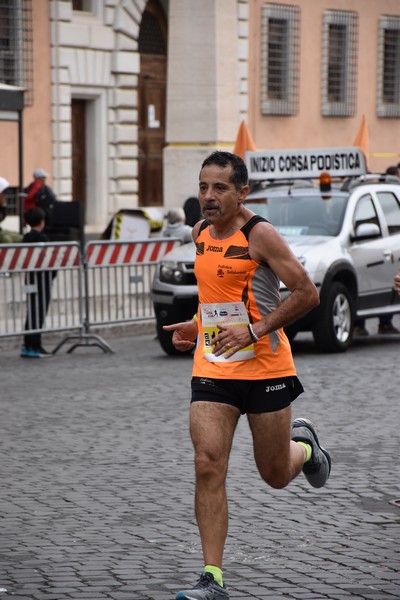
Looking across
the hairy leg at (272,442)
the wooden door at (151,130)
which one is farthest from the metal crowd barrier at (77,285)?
the wooden door at (151,130)

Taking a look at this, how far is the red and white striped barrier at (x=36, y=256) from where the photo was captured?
654 inches

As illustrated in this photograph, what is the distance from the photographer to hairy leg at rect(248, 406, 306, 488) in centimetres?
644

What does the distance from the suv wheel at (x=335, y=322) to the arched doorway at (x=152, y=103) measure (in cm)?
2025

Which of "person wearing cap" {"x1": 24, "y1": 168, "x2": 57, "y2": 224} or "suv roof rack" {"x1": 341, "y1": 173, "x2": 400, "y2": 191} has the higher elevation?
"suv roof rack" {"x1": 341, "y1": 173, "x2": 400, "y2": 191}

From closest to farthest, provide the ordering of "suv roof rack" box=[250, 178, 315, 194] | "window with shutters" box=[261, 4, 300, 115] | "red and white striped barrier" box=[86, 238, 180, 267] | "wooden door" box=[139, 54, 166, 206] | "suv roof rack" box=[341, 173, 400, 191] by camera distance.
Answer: "suv roof rack" box=[341, 173, 400, 191], "suv roof rack" box=[250, 178, 315, 194], "red and white striped barrier" box=[86, 238, 180, 267], "wooden door" box=[139, 54, 166, 206], "window with shutters" box=[261, 4, 300, 115]

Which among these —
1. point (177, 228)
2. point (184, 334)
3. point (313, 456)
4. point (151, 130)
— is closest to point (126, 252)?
point (177, 228)

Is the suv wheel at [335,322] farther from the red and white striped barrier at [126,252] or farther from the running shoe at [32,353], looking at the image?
the red and white striped barrier at [126,252]

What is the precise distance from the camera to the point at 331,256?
52.0ft

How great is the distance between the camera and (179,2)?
29.7m

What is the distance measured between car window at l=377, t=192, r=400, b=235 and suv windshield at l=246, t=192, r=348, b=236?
67 cm

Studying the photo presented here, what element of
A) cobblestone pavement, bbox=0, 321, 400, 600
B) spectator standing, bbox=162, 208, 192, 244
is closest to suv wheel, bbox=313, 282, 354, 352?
cobblestone pavement, bbox=0, 321, 400, 600

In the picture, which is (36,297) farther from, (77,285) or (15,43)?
(15,43)

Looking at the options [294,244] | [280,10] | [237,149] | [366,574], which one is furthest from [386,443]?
[280,10]

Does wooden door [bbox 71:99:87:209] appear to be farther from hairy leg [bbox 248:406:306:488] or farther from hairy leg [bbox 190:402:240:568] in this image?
hairy leg [bbox 190:402:240:568]
